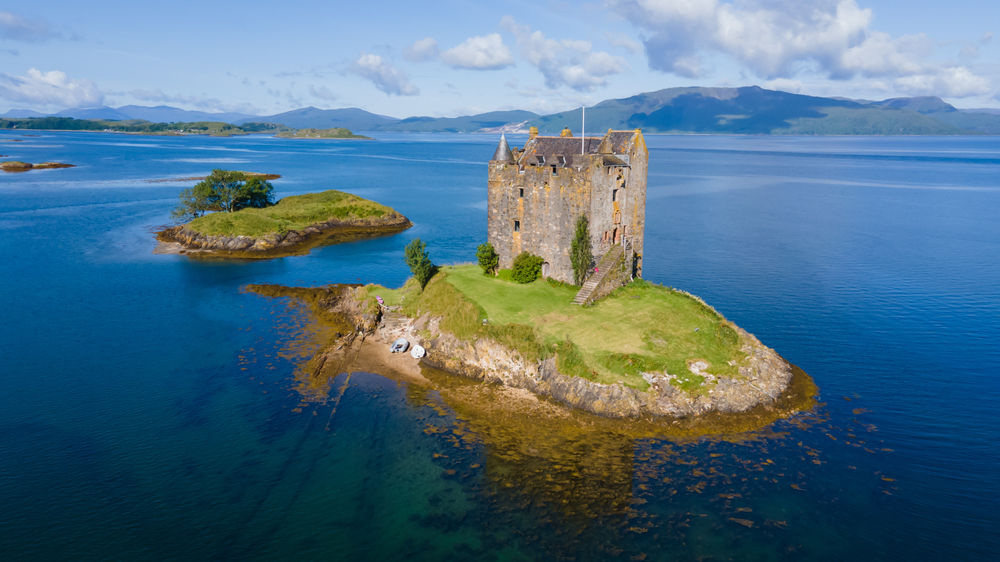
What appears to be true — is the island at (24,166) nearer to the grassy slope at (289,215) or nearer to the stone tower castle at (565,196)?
the grassy slope at (289,215)

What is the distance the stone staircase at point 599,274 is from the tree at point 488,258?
9.63 metres

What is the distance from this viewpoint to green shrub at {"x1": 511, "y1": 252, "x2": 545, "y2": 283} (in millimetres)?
50281

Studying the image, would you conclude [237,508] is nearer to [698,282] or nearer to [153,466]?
[153,466]

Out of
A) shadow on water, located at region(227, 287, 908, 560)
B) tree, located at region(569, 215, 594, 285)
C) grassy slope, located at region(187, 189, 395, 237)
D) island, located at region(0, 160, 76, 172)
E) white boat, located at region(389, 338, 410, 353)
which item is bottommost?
shadow on water, located at region(227, 287, 908, 560)

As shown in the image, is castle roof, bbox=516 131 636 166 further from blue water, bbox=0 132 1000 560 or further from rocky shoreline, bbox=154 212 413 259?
rocky shoreline, bbox=154 212 413 259

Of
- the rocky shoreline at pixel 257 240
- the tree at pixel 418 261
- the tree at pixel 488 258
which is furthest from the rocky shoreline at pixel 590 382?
the rocky shoreline at pixel 257 240

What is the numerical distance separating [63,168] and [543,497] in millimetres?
221781

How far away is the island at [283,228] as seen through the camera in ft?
270

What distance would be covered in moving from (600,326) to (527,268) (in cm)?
1099

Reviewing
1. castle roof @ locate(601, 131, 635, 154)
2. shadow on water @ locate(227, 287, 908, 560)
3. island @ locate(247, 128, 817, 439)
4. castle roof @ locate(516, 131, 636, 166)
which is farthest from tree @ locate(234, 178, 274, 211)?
castle roof @ locate(601, 131, 635, 154)

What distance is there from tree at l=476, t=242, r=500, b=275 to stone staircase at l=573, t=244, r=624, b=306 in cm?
963

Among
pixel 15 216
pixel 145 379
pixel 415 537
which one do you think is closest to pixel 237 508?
pixel 415 537

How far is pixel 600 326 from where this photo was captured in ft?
Answer: 137

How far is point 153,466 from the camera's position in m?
30.2
